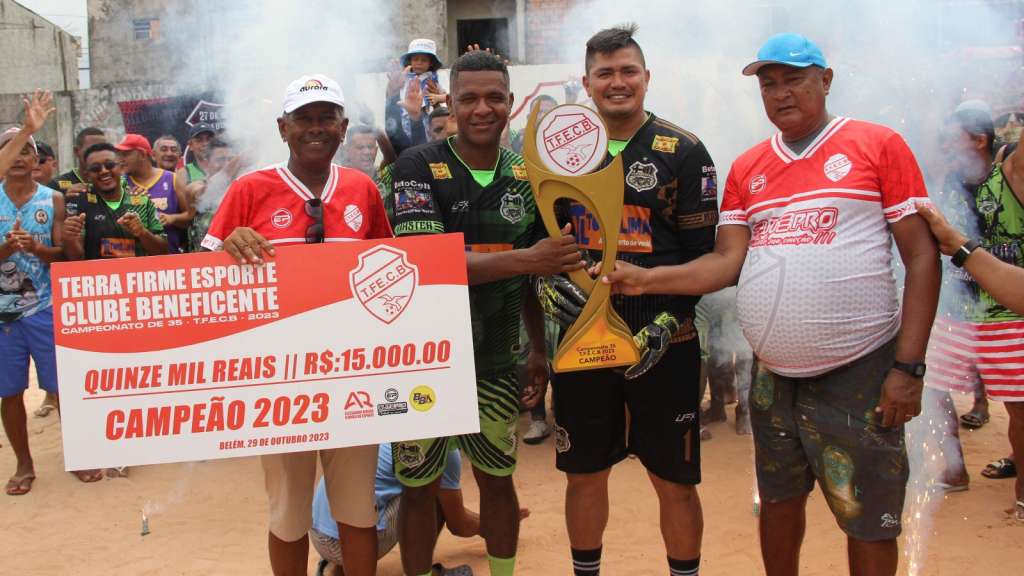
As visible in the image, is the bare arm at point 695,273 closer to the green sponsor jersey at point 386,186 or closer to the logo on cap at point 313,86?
the logo on cap at point 313,86

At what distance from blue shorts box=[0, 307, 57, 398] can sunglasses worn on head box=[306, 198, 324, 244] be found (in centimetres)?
360

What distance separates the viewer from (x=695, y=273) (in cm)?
299

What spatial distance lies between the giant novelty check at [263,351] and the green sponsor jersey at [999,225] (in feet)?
11.0

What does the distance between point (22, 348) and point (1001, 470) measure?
6.71 meters

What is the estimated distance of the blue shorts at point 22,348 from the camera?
5684 millimetres

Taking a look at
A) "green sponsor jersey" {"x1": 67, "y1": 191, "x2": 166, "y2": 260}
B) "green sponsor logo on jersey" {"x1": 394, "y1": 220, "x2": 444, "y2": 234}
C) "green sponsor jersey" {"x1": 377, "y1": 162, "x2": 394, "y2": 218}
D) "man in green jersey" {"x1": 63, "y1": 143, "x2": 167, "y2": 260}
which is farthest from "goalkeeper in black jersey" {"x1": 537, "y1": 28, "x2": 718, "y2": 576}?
"green sponsor jersey" {"x1": 67, "y1": 191, "x2": 166, "y2": 260}

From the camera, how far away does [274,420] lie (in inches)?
113

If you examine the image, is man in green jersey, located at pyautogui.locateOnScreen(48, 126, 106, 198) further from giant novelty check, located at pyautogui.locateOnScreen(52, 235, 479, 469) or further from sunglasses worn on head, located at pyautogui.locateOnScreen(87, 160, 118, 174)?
giant novelty check, located at pyautogui.locateOnScreen(52, 235, 479, 469)

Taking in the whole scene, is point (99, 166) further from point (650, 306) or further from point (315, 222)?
point (650, 306)

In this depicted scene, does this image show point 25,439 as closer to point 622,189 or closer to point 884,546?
point 622,189

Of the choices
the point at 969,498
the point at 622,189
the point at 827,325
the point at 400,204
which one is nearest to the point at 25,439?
the point at 400,204

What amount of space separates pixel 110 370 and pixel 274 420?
23.3 inches

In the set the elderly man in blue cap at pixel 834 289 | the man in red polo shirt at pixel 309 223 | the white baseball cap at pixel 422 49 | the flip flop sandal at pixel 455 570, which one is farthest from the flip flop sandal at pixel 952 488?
the white baseball cap at pixel 422 49

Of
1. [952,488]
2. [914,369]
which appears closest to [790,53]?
[914,369]
